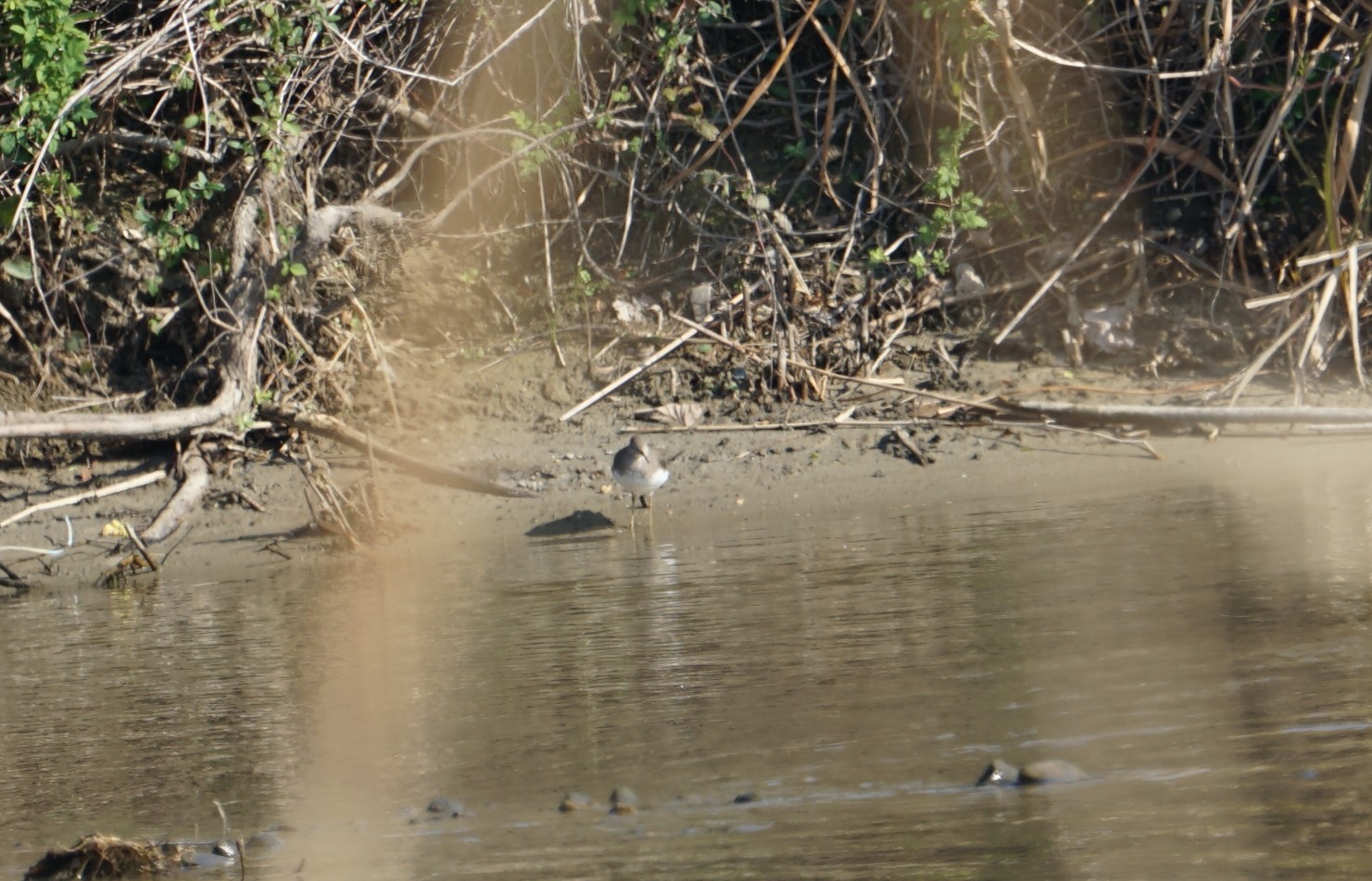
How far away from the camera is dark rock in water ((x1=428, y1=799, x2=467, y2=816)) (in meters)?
3.24

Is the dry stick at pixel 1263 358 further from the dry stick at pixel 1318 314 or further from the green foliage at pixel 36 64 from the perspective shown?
the green foliage at pixel 36 64

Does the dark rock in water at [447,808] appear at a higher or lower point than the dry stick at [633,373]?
lower

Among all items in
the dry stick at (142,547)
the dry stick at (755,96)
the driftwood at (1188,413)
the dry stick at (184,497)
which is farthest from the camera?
the dry stick at (755,96)

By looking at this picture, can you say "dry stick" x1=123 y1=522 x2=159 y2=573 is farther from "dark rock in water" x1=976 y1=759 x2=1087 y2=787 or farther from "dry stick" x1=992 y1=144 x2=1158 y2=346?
"dark rock in water" x1=976 y1=759 x2=1087 y2=787

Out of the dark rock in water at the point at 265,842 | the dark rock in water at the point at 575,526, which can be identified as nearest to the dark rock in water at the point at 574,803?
the dark rock in water at the point at 265,842

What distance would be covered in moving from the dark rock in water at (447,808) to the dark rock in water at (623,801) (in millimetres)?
307

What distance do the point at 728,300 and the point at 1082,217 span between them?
1.94m

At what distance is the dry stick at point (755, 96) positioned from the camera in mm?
8141

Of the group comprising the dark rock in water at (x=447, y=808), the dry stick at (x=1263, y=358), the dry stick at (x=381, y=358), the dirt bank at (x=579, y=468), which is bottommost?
the dark rock in water at (x=447, y=808)

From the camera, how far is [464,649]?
471 centimetres

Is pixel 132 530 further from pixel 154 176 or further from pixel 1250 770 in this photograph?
pixel 1250 770

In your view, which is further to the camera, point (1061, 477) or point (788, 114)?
point (788, 114)

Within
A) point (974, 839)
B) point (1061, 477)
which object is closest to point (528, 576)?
point (1061, 477)

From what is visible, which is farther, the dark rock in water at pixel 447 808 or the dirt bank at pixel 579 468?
the dirt bank at pixel 579 468
